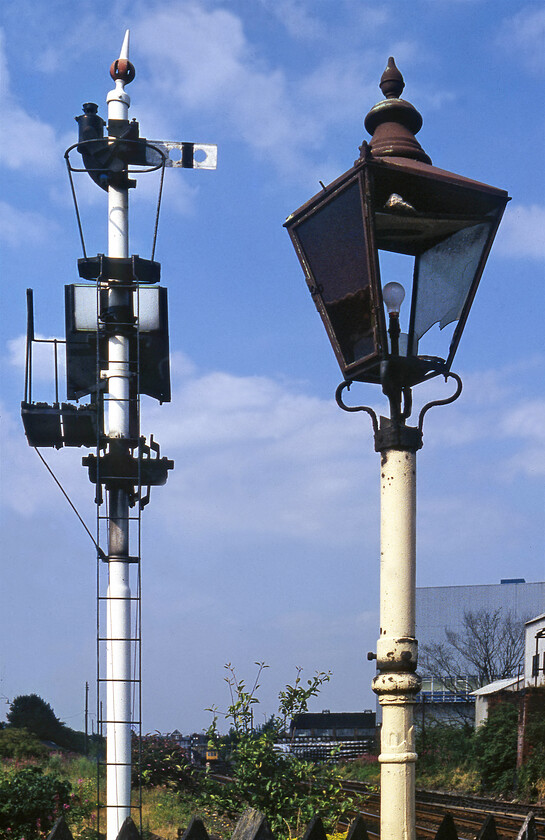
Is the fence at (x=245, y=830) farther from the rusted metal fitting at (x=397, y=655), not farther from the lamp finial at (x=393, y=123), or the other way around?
the lamp finial at (x=393, y=123)

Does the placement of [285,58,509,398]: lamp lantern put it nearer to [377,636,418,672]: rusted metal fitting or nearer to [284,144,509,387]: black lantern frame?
[284,144,509,387]: black lantern frame

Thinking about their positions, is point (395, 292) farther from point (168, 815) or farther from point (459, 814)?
point (459, 814)

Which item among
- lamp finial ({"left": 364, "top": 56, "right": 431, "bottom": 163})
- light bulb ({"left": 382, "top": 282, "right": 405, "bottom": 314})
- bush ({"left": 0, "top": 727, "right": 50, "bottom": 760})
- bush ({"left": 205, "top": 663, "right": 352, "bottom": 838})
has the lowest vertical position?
bush ({"left": 0, "top": 727, "right": 50, "bottom": 760})

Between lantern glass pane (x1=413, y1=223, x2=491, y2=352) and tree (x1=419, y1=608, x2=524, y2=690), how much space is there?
49567 mm

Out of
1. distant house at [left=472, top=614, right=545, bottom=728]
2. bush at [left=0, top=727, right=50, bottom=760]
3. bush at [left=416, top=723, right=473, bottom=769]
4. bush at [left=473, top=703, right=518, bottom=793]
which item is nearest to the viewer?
bush at [left=0, top=727, right=50, bottom=760]

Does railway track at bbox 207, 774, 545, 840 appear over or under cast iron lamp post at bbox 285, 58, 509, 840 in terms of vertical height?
under

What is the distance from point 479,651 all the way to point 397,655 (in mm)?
53221

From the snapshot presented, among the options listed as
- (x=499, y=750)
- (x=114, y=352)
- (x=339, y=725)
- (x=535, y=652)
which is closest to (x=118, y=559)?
(x=114, y=352)

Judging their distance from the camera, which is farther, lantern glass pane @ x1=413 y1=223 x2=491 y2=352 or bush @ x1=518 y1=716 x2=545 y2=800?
bush @ x1=518 y1=716 x2=545 y2=800

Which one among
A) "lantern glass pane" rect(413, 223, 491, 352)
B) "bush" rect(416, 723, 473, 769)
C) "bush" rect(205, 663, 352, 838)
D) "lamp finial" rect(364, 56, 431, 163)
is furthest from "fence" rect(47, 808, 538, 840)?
"bush" rect(416, 723, 473, 769)

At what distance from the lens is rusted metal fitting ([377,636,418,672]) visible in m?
2.65

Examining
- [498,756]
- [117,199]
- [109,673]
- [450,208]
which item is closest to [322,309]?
[450,208]

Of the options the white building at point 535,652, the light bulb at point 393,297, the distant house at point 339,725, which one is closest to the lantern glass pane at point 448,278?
the light bulb at point 393,297

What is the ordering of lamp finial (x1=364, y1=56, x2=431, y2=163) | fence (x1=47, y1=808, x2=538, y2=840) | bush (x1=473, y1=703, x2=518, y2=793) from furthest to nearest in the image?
bush (x1=473, y1=703, x2=518, y2=793), lamp finial (x1=364, y1=56, x2=431, y2=163), fence (x1=47, y1=808, x2=538, y2=840)
